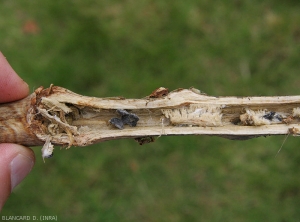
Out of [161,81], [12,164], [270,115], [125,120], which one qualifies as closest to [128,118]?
[125,120]

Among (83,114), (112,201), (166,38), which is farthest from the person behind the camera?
(166,38)

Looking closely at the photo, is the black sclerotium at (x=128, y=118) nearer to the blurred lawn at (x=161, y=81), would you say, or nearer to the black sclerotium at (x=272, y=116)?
the black sclerotium at (x=272, y=116)

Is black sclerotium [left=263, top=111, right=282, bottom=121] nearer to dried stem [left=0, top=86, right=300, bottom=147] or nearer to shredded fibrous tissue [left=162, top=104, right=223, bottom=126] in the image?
dried stem [left=0, top=86, right=300, bottom=147]

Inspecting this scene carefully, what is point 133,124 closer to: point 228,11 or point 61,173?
point 61,173

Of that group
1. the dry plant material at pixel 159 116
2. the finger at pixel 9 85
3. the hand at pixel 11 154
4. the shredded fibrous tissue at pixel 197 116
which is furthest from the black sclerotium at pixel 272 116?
the finger at pixel 9 85

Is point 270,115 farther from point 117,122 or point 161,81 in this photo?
point 161,81

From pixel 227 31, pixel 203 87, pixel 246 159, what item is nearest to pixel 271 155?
pixel 246 159
